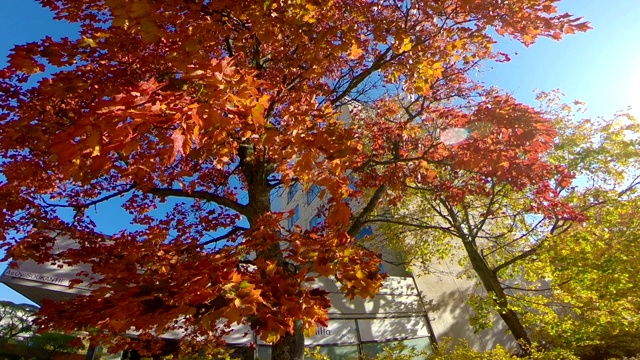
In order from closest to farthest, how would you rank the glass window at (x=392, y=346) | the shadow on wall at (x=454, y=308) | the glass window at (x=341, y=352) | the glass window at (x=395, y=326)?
the glass window at (x=341, y=352)
the glass window at (x=392, y=346)
the glass window at (x=395, y=326)
the shadow on wall at (x=454, y=308)

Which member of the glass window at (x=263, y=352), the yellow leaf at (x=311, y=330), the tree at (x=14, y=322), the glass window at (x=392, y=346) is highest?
the tree at (x=14, y=322)

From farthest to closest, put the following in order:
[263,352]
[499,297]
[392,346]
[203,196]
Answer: [392,346] < [263,352] < [499,297] < [203,196]

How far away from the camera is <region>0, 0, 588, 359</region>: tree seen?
222cm

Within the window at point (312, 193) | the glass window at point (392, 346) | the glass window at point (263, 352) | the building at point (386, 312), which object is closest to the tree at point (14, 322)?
the building at point (386, 312)

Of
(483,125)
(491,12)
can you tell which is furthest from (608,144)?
(491,12)

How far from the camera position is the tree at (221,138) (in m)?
2.22

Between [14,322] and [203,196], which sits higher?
[203,196]

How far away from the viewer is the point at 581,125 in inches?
486

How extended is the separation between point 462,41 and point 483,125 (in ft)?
4.85

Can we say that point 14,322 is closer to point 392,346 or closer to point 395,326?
point 392,346

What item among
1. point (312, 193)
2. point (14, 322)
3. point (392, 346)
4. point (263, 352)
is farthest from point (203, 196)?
point (14, 322)

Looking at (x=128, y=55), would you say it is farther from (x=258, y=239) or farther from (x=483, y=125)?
(x=483, y=125)

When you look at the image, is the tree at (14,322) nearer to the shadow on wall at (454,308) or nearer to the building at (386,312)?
the building at (386,312)

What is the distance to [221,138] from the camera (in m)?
3.25
